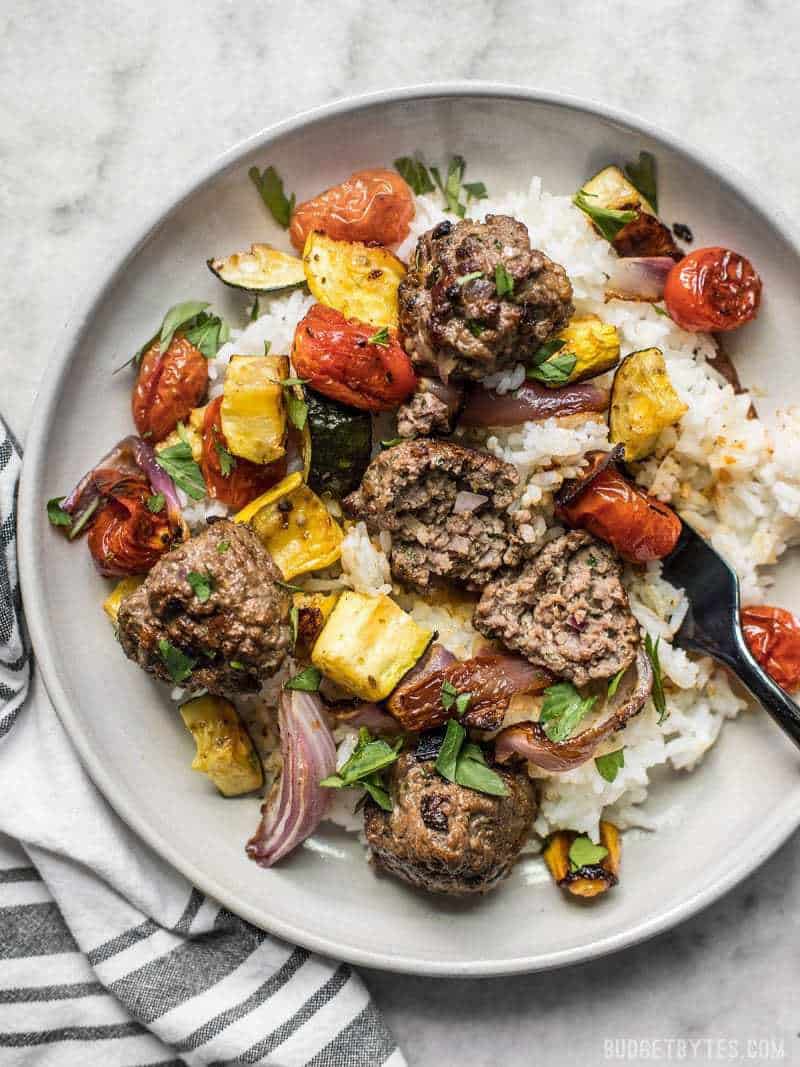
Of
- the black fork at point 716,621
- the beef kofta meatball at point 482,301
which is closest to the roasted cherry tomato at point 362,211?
the beef kofta meatball at point 482,301

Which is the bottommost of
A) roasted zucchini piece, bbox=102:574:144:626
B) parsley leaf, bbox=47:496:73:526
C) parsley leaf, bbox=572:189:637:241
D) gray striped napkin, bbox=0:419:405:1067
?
gray striped napkin, bbox=0:419:405:1067

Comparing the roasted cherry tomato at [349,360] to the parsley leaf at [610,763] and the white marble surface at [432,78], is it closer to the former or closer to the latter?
the white marble surface at [432,78]

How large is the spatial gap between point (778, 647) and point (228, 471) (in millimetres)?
2562

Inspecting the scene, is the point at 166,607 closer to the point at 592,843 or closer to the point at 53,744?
the point at 53,744

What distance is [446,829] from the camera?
3.77m

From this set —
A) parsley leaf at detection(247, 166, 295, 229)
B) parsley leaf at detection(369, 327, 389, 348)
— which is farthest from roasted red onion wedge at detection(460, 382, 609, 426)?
parsley leaf at detection(247, 166, 295, 229)

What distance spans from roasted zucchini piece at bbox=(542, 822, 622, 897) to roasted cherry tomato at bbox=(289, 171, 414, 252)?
289cm

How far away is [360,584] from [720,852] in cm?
203

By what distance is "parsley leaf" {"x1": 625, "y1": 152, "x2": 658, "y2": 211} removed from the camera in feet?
13.6

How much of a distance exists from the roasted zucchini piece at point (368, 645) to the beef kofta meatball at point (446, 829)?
42 centimetres

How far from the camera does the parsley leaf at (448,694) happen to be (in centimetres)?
388

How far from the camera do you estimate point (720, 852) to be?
417 cm

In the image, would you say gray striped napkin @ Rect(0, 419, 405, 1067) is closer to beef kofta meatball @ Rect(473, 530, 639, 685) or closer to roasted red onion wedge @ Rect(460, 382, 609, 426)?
beef kofta meatball @ Rect(473, 530, 639, 685)

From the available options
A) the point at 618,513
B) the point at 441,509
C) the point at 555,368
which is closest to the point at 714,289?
the point at 555,368
